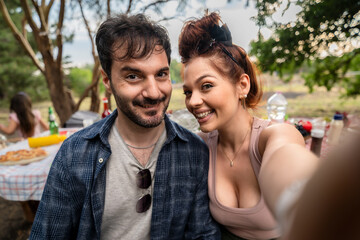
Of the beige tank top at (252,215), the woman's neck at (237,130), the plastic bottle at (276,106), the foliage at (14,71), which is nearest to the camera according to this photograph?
the beige tank top at (252,215)

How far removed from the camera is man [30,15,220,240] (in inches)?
48.1

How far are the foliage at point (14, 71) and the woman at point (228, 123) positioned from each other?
11.3 meters

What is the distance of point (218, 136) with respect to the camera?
1.52m

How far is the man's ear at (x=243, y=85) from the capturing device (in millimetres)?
1322

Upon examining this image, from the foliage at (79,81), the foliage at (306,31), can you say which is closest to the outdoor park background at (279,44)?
the foliage at (306,31)

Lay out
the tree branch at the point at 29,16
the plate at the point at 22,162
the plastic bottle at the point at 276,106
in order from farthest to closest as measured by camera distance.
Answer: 1. the tree branch at the point at 29,16
2. the plastic bottle at the point at 276,106
3. the plate at the point at 22,162

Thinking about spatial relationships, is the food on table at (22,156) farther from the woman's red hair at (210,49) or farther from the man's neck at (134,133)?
the woman's red hair at (210,49)

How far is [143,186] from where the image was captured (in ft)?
4.33

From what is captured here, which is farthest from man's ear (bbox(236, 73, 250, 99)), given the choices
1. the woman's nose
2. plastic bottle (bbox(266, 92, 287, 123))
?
plastic bottle (bbox(266, 92, 287, 123))

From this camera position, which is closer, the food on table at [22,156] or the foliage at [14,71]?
the food on table at [22,156]

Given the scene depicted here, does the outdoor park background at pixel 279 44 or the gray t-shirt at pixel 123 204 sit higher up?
the outdoor park background at pixel 279 44

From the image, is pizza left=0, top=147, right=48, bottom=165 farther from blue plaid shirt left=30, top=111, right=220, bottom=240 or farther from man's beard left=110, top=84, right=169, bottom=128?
man's beard left=110, top=84, right=169, bottom=128

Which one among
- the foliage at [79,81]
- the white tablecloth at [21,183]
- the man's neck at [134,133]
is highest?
the man's neck at [134,133]

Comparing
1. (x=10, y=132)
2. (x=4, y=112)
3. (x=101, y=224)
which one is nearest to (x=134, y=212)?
(x=101, y=224)
